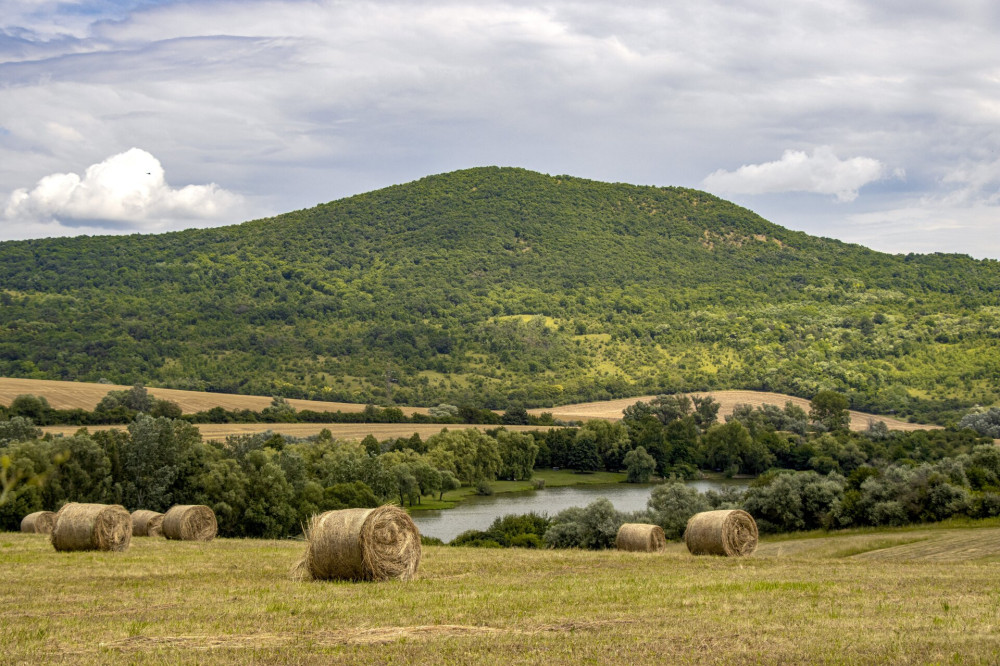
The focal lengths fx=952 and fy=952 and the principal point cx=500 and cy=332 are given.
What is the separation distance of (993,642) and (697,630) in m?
2.99

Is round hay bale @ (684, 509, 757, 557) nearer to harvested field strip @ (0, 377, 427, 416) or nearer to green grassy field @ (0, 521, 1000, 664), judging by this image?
green grassy field @ (0, 521, 1000, 664)

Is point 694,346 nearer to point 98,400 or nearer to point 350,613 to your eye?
point 98,400

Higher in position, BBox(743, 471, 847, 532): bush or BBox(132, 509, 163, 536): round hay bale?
BBox(132, 509, 163, 536): round hay bale

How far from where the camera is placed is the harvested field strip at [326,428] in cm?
7469

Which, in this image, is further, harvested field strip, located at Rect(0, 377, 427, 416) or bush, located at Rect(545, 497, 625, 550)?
harvested field strip, located at Rect(0, 377, 427, 416)

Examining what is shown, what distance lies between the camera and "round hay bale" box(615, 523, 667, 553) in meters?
26.5

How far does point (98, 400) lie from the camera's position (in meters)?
86.6

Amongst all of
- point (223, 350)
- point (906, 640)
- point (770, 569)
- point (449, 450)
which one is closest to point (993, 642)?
point (906, 640)

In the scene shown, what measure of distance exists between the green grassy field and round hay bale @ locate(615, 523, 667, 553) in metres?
6.86

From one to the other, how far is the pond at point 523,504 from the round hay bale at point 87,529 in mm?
25853

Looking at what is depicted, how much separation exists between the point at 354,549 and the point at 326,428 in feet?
219

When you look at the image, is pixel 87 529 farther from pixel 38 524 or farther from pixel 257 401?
pixel 257 401

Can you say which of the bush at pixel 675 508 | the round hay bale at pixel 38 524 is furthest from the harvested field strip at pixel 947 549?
the round hay bale at pixel 38 524

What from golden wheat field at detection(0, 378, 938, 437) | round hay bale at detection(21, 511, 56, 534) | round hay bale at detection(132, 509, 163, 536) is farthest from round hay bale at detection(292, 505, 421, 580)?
golden wheat field at detection(0, 378, 938, 437)
